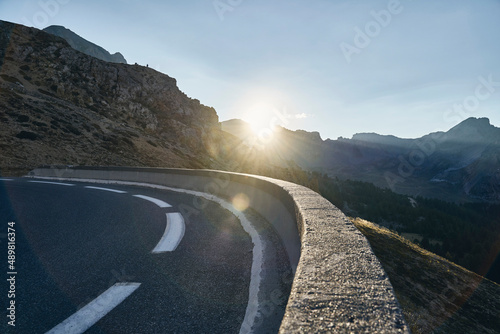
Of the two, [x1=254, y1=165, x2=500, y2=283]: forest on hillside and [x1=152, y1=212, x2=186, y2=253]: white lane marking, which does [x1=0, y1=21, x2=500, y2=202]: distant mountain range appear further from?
[x1=254, y1=165, x2=500, y2=283]: forest on hillside

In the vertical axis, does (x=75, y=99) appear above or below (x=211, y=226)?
above

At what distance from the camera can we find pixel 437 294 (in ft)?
8.96

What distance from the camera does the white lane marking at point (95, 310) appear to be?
2.29m

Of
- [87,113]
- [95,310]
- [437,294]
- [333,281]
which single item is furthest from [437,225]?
[95,310]

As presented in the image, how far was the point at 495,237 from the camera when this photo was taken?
391ft

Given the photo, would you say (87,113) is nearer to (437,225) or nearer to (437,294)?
(437,294)

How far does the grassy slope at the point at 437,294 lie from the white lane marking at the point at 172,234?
311cm

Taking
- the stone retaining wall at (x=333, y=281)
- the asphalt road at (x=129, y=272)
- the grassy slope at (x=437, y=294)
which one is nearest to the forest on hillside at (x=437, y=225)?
the grassy slope at (x=437, y=294)

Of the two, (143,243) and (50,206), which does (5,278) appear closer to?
(143,243)

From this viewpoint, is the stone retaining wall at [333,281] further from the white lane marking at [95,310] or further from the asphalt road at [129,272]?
the white lane marking at [95,310]

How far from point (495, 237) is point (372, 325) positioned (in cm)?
16128

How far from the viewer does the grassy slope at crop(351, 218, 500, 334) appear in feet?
7.43

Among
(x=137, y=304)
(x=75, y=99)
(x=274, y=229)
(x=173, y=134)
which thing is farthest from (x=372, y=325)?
(x=173, y=134)

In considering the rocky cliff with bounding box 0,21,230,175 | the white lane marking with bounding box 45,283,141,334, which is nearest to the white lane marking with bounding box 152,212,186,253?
the white lane marking with bounding box 45,283,141,334
